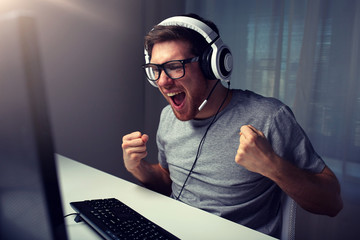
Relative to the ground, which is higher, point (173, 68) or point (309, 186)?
point (173, 68)

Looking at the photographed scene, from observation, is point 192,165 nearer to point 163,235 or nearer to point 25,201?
point 163,235

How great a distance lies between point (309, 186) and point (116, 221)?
0.60 metres

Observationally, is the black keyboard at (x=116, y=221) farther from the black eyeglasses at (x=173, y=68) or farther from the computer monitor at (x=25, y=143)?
the black eyeglasses at (x=173, y=68)

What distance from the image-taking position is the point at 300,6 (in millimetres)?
1775

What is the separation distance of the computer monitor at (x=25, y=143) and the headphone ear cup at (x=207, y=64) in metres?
0.86

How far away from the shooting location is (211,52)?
42.8 inches

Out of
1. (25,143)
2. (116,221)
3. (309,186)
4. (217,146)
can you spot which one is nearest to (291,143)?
(309,186)

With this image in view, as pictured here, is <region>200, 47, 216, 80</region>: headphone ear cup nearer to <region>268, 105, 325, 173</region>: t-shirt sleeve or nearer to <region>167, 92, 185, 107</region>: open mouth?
<region>167, 92, 185, 107</region>: open mouth

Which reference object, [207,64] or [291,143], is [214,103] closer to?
[207,64]

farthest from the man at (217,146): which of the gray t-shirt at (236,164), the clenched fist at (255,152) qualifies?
the clenched fist at (255,152)

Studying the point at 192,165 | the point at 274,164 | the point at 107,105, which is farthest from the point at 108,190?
the point at 107,105

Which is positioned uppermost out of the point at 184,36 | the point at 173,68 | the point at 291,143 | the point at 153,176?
the point at 184,36

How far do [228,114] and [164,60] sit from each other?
33cm

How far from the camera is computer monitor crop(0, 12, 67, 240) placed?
0.88 feet
